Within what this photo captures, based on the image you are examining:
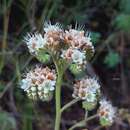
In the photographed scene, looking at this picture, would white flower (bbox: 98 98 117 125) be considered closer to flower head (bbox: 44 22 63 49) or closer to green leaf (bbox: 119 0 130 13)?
flower head (bbox: 44 22 63 49)

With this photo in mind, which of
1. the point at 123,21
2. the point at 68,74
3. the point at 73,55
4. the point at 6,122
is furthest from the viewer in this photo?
the point at 68,74

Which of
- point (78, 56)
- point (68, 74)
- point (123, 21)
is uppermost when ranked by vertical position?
point (123, 21)

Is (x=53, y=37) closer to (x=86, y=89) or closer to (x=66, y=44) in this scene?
(x=66, y=44)

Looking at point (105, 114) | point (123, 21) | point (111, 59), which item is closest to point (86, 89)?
point (105, 114)

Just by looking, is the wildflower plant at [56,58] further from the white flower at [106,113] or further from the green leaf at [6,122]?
the green leaf at [6,122]

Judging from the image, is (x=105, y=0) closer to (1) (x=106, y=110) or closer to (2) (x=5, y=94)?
(2) (x=5, y=94)

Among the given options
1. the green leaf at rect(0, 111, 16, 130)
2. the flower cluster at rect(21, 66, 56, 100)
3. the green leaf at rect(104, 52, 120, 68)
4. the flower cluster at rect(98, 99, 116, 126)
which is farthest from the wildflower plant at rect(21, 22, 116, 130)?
the green leaf at rect(104, 52, 120, 68)
